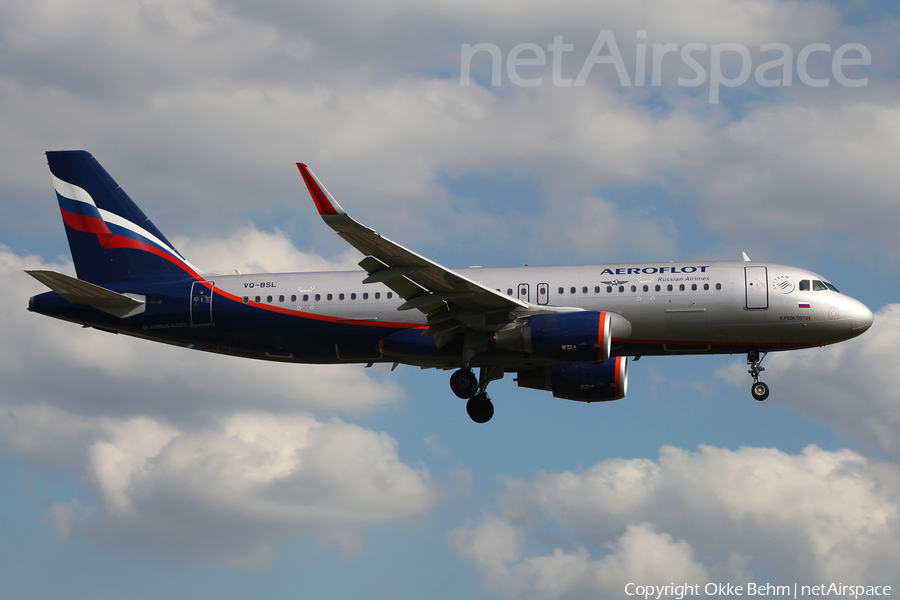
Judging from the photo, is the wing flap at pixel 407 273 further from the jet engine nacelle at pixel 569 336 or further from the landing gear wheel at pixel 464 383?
the landing gear wheel at pixel 464 383

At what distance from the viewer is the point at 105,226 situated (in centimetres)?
4109

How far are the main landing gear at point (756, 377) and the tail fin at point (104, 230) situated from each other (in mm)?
21479

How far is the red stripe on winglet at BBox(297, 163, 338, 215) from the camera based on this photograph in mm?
27375

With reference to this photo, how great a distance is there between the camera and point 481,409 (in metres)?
38.9

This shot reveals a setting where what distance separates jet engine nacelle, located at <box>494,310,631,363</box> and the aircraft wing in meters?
1.04

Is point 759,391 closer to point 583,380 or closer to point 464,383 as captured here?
point 583,380

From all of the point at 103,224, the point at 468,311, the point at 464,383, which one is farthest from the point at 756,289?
the point at 103,224

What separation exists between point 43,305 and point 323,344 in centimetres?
1104

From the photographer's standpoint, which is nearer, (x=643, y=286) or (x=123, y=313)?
(x=643, y=286)

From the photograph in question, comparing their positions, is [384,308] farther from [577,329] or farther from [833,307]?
[833,307]

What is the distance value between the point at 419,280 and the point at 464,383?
573 centimetres

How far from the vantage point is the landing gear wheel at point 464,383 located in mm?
36906

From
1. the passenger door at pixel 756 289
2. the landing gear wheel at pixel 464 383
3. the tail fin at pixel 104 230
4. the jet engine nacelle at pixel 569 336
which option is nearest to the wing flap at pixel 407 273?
the jet engine nacelle at pixel 569 336

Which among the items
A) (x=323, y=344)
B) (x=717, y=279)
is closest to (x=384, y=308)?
(x=323, y=344)
